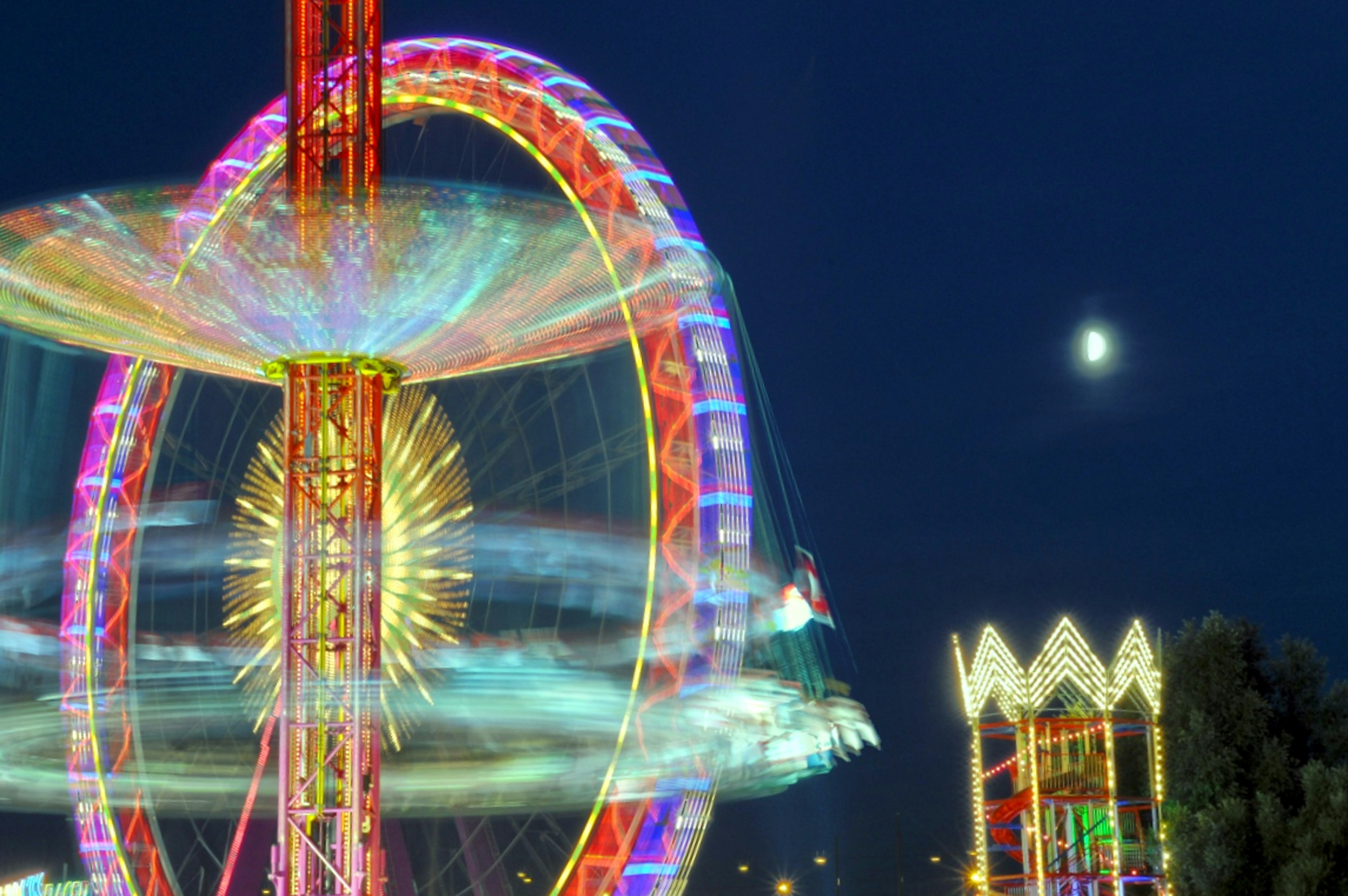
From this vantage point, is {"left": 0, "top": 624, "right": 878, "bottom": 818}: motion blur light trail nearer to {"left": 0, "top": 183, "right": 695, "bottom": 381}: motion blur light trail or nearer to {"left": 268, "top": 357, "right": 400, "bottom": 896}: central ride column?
{"left": 268, "top": 357, "right": 400, "bottom": 896}: central ride column

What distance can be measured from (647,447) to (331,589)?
6.99 metres

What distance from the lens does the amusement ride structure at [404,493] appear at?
18078 mm

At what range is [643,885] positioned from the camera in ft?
72.1

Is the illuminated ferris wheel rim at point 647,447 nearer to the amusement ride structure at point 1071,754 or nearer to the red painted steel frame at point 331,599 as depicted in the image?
the red painted steel frame at point 331,599

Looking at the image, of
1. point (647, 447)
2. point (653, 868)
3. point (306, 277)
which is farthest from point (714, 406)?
point (306, 277)

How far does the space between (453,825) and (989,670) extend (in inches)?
493

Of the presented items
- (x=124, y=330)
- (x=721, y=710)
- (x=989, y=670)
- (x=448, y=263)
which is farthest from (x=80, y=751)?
(x=989, y=670)

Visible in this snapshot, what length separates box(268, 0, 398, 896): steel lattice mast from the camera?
58.9 feet

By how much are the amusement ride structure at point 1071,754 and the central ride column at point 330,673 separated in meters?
16.8

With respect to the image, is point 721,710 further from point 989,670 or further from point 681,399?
point 989,670

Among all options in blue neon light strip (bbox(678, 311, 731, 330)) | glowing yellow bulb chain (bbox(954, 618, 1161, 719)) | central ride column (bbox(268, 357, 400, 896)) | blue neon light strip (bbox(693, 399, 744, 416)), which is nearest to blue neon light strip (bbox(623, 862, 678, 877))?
central ride column (bbox(268, 357, 400, 896))

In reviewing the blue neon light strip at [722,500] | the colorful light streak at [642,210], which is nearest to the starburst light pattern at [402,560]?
the colorful light streak at [642,210]

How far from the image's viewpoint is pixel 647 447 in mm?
24219

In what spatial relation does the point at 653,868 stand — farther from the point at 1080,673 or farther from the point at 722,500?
the point at 1080,673
